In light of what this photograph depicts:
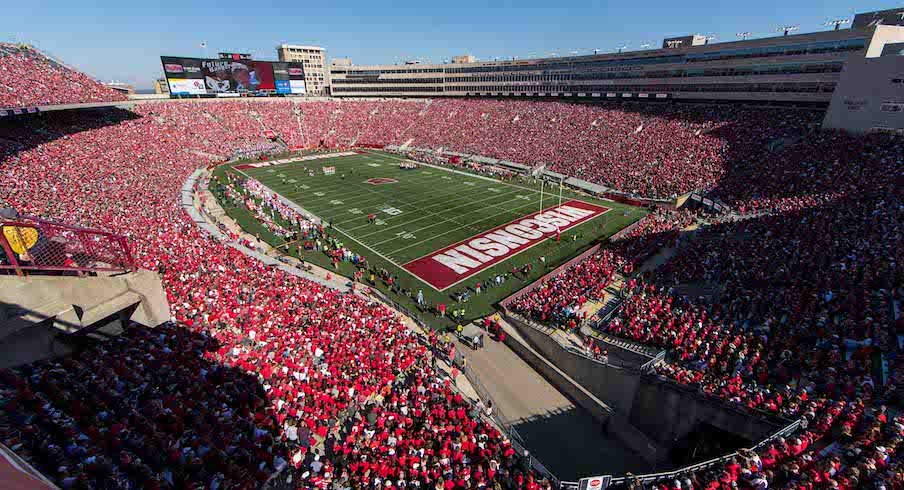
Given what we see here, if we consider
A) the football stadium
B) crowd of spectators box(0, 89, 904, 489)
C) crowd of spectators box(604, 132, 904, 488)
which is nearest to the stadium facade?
the football stadium

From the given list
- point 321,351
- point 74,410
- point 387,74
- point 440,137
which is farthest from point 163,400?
point 387,74

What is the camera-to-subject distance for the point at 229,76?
6175cm

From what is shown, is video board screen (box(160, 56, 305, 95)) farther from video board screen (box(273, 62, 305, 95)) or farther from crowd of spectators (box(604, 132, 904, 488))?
crowd of spectators (box(604, 132, 904, 488))

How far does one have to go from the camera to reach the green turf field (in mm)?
22484

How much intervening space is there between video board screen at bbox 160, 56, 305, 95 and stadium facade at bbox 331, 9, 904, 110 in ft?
66.6

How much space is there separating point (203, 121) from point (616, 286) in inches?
2330

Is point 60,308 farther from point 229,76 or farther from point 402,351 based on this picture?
point 229,76

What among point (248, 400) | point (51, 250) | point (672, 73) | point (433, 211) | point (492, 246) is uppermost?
point (672, 73)

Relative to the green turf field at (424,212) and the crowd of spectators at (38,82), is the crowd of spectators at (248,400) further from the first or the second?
the crowd of spectators at (38,82)

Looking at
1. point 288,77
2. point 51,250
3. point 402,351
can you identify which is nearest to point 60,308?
point 51,250

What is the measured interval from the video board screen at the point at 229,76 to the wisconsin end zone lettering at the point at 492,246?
54179 millimetres

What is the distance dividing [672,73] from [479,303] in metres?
46.5

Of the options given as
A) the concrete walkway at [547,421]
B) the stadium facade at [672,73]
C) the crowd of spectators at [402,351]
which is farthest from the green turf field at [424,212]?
the stadium facade at [672,73]

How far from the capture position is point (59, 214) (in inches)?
763
